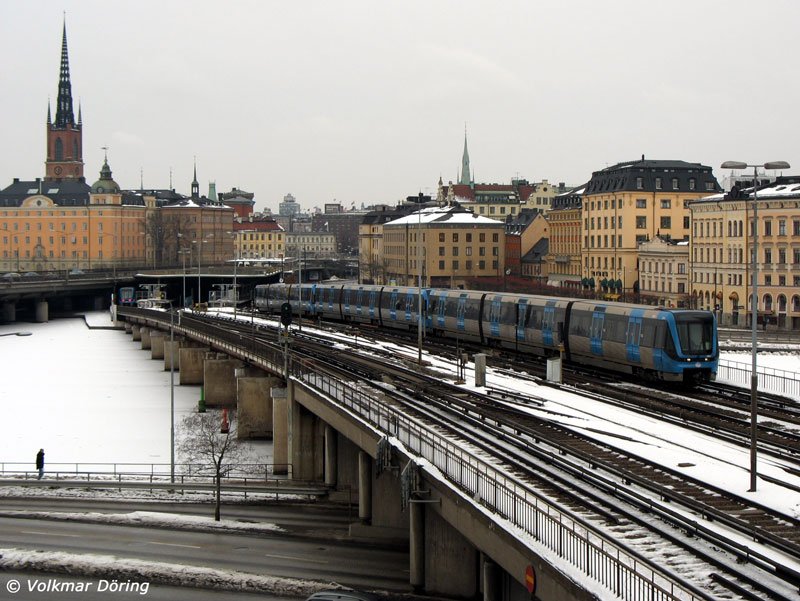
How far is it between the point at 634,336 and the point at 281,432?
15863mm

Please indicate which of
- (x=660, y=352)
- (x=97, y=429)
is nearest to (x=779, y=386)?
(x=660, y=352)

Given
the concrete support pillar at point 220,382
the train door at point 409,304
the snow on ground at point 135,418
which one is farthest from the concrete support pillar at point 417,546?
the concrete support pillar at point 220,382

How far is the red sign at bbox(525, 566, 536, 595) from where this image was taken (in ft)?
67.2

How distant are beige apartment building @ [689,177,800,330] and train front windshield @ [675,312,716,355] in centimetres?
4263

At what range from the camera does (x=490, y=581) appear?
2433cm

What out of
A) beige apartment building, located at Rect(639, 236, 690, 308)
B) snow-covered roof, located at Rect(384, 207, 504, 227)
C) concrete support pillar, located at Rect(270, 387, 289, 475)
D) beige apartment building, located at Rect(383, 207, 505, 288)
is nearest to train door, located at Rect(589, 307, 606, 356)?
concrete support pillar, located at Rect(270, 387, 289, 475)

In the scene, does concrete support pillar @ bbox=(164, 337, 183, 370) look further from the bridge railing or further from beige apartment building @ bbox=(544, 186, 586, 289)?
the bridge railing

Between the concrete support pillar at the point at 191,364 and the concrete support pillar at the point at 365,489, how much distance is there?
158 feet


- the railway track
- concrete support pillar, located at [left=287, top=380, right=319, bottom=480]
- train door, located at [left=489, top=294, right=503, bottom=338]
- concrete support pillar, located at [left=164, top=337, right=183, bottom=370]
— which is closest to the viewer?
the railway track

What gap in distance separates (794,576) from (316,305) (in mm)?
74837

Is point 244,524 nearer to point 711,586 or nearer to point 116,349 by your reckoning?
point 711,586

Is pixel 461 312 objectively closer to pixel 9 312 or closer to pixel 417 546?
pixel 417 546

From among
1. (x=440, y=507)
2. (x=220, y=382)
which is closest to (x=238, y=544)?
(x=440, y=507)

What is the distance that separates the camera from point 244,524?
38.3m
